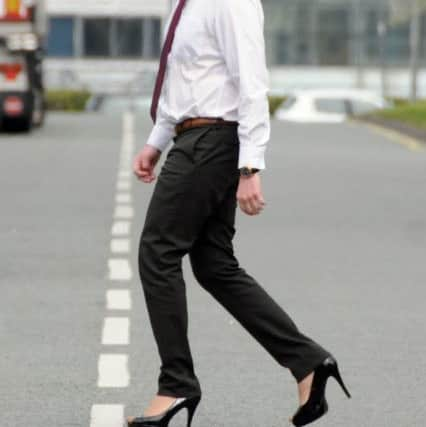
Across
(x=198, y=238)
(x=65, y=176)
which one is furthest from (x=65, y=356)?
(x=65, y=176)

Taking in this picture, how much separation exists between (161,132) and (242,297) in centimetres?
62

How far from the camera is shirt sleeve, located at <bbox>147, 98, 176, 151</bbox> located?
21.7 ft

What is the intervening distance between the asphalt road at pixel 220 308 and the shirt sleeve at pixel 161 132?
3.27ft

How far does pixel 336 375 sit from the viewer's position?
260 inches

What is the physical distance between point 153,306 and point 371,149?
20.6m

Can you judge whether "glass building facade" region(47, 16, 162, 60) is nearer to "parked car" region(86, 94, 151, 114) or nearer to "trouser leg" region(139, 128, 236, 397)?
"parked car" region(86, 94, 151, 114)

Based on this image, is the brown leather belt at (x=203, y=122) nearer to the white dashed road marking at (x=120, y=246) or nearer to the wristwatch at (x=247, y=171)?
the wristwatch at (x=247, y=171)

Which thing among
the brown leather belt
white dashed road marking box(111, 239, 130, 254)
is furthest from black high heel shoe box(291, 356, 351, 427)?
white dashed road marking box(111, 239, 130, 254)

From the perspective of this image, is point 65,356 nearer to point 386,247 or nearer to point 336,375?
point 336,375

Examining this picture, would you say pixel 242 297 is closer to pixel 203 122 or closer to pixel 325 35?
pixel 203 122

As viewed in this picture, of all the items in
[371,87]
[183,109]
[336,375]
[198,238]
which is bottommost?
[371,87]

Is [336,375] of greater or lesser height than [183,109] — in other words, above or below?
below

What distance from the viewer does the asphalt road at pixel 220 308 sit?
738 centimetres

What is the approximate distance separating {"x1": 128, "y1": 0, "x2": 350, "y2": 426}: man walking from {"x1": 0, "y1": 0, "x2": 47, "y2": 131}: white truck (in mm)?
22544
